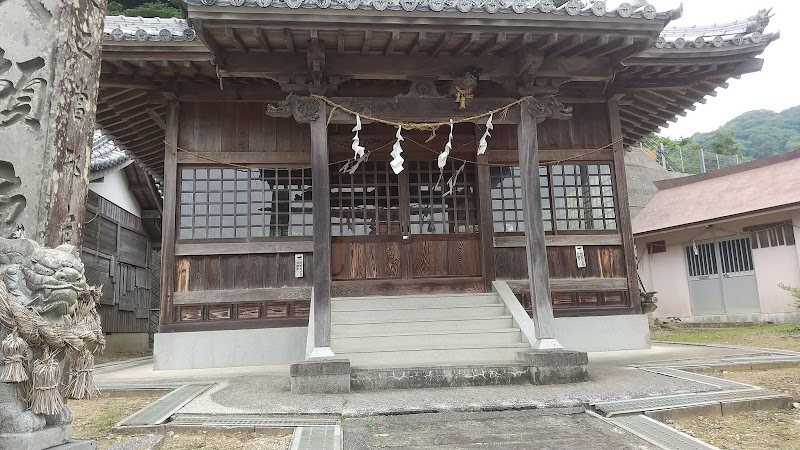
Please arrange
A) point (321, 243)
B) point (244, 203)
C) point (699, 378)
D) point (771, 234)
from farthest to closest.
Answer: point (771, 234)
point (244, 203)
point (321, 243)
point (699, 378)

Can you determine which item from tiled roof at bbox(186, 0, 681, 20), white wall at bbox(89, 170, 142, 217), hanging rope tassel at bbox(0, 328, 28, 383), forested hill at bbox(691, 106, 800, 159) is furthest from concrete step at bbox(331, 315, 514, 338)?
forested hill at bbox(691, 106, 800, 159)

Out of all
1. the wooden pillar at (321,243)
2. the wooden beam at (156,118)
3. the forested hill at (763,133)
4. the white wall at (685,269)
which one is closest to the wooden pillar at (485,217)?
the wooden pillar at (321,243)

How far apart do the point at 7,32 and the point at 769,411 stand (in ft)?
20.5

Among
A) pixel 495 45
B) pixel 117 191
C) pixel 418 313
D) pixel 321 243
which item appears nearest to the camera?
pixel 321 243

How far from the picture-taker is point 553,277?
30.0 ft

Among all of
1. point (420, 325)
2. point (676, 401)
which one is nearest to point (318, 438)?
point (676, 401)

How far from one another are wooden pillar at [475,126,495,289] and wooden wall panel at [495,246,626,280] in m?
0.19

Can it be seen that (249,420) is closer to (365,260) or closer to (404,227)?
(365,260)

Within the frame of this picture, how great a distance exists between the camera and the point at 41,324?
7.29 feet

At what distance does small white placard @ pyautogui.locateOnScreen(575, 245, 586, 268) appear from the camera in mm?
9164

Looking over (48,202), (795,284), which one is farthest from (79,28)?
(795,284)

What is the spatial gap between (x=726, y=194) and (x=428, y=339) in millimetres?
14432

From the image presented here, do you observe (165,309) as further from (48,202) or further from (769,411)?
(769,411)

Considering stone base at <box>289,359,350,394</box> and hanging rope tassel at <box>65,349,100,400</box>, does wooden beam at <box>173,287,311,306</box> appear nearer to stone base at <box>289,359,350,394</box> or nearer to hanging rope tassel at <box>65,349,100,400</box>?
stone base at <box>289,359,350,394</box>
